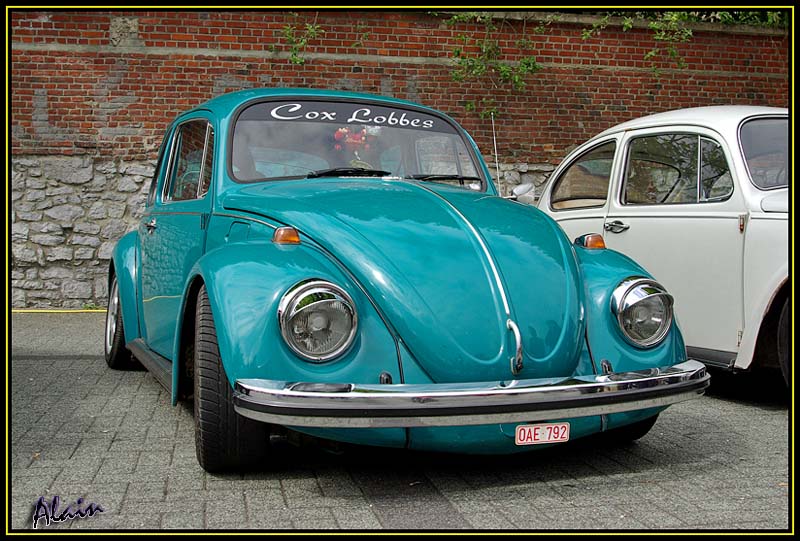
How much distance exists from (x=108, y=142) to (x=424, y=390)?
7.46 m

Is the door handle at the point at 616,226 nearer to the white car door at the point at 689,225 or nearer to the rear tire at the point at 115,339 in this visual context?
the white car door at the point at 689,225

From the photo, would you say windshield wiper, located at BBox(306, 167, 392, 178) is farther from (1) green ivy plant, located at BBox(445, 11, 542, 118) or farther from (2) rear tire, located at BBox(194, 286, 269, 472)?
(1) green ivy plant, located at BBox(445, 11, 542, 118)

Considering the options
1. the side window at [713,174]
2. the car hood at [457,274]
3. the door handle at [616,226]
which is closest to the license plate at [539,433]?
the car hood at [457,274]

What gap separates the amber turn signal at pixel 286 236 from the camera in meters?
3.40

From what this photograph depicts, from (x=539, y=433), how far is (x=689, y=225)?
2478 millimetres

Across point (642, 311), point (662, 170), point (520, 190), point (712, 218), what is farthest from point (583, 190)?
point (642, 311)

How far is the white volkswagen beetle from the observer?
181 inches

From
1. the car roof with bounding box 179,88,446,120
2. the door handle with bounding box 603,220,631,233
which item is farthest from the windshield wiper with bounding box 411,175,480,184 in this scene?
the door handle with bounding box 603,220,631,233

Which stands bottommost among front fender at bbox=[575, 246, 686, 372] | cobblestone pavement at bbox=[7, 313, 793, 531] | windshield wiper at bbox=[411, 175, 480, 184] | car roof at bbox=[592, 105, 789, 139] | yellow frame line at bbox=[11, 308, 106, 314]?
yellow frame line at bbox=[11, 308, 106, 314]

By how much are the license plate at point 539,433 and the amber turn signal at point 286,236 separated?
3.76 ft

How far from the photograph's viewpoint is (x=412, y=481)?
333cm

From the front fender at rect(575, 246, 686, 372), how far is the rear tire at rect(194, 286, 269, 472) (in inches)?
53.7
